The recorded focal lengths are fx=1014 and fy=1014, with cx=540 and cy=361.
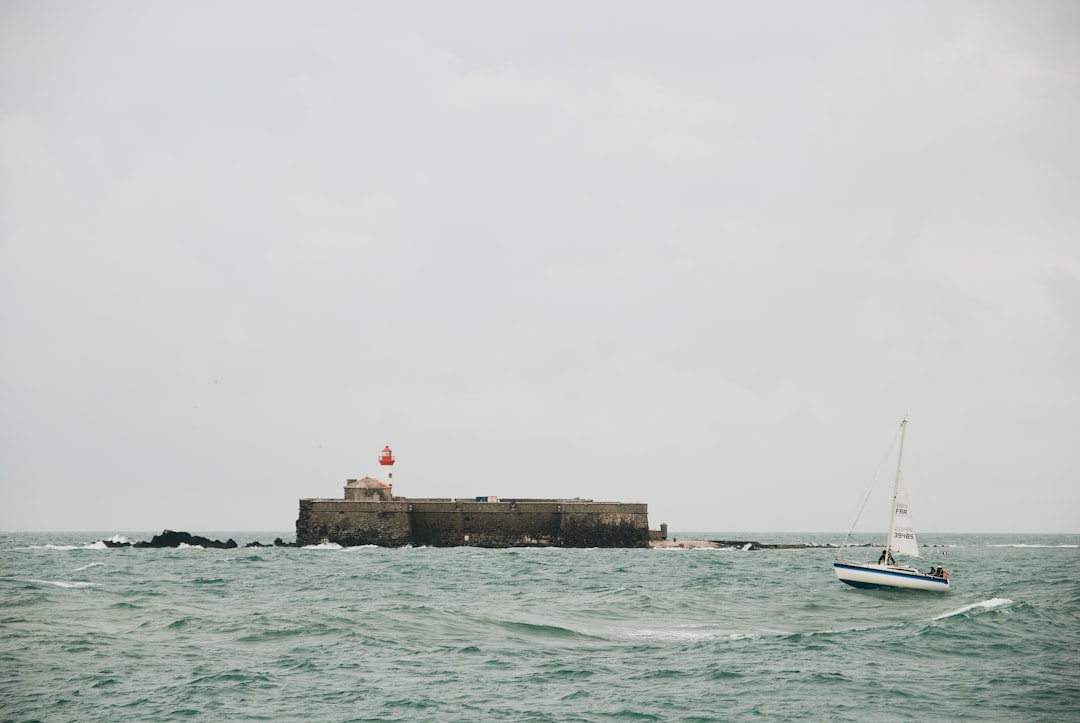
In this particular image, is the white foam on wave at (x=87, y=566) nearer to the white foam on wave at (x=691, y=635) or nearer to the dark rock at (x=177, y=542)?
the dark rock at (x=177, y=542)

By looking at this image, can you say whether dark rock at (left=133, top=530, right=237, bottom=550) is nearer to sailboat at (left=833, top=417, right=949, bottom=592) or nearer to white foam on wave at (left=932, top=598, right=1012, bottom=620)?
sailboat at (left=833, top=417, right=949, bottom=592)

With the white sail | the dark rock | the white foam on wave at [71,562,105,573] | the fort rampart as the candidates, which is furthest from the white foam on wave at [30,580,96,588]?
the dark rock

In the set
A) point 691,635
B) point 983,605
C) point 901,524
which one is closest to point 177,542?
point 901,524

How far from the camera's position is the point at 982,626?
28.3m

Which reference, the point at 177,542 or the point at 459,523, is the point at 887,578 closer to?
the point at 459,523

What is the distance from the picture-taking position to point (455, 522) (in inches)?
2822

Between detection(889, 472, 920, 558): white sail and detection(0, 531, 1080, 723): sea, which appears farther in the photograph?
detection(889, 472, 920, 558): white sail

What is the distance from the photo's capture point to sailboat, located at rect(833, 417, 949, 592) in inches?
1587

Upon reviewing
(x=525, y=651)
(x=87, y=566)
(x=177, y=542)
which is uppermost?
(x=177, y=542)

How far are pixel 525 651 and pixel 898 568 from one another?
22.9 meters

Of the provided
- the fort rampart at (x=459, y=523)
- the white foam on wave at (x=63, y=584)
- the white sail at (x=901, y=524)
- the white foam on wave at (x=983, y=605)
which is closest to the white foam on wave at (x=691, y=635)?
the white foam on wave at (x=983, y=605)

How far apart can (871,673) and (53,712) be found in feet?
51.8

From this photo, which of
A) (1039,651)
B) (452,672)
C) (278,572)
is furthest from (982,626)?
(278,572)

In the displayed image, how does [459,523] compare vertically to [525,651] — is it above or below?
above
